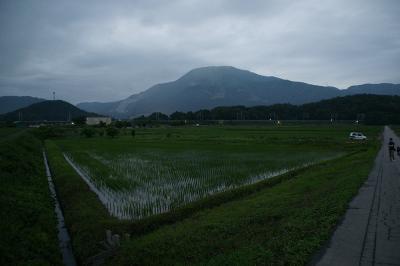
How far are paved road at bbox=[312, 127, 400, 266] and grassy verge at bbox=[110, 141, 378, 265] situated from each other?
0.29 m

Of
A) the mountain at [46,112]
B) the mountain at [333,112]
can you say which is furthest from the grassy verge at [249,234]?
the mountain at [46,112]

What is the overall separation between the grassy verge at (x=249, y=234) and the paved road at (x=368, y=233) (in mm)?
292

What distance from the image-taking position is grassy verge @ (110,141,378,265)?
7.43 meters

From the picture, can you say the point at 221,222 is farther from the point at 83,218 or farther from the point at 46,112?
the point at 46,112

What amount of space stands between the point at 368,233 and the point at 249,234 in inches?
110

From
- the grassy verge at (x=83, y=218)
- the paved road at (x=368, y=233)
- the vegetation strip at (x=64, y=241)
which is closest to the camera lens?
the paved road at (x=368, y=233)

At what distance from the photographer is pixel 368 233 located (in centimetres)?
825

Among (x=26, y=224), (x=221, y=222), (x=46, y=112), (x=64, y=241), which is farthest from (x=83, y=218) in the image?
(x=46, y=112)

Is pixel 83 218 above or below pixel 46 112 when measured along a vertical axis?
below

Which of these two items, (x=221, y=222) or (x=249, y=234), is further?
(x=221, y=222)

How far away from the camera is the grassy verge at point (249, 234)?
7.43m

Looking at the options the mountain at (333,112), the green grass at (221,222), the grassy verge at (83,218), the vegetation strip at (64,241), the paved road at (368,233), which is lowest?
the vegetation strip at (64,241)

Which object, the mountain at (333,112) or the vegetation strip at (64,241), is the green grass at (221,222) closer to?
the vegetation strip at (64,241)

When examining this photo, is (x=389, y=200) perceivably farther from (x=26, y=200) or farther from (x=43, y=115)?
(x=43, y=115)
